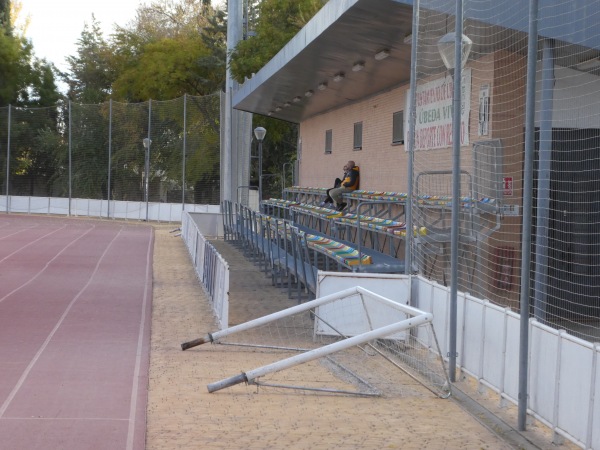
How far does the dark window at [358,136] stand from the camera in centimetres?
2144

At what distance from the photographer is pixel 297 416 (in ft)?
23.4

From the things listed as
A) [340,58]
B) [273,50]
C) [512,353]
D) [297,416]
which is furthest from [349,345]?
[273,50]

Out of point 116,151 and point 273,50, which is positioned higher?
point 273,50

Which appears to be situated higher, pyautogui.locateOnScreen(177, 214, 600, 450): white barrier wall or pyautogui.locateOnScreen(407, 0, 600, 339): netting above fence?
pyautogui.locateOnScreen(407, 0, 600, 339): netting above fence

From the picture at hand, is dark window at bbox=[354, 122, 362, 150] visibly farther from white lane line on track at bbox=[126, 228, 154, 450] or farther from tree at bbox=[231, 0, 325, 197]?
tree at bbox=[231, 0, 325, 197]

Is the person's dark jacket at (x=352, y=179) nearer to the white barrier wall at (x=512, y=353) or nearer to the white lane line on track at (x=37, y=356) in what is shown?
the white lane line on track at (x=37, y=356)

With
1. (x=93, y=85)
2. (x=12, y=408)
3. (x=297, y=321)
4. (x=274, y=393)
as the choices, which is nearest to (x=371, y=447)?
(x=274, y=393)

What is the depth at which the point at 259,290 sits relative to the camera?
15.4m

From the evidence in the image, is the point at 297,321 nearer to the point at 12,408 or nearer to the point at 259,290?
the point at 259,290

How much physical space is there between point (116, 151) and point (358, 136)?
64.8 feet

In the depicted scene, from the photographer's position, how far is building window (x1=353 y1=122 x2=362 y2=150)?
21445mm

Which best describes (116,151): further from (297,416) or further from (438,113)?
(297,416)

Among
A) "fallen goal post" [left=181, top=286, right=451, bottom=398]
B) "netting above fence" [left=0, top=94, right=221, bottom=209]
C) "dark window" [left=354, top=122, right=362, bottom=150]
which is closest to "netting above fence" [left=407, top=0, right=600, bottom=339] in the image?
"fallen goal post" [left=181, top=286, right=451, bottom=398]

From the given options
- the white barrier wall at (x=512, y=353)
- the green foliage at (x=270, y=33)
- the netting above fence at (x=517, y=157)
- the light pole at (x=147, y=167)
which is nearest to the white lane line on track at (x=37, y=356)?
the white barrier wall at (x=512, y=353)
